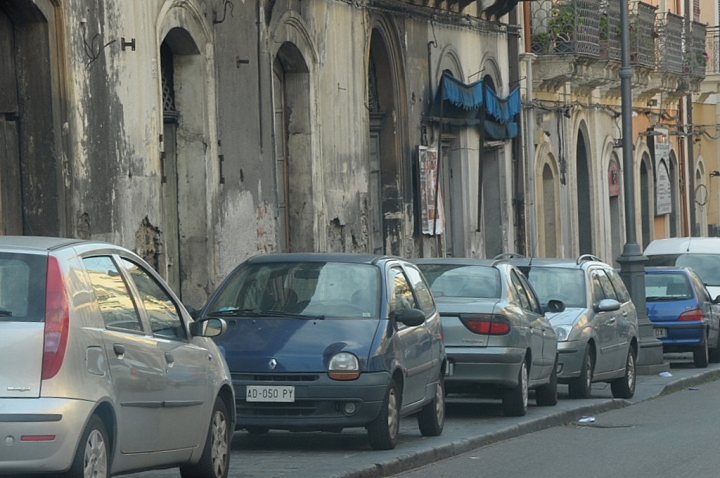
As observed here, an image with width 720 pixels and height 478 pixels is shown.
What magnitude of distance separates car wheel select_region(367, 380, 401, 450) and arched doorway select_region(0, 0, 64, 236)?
4.56m

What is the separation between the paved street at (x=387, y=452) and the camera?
32.4 ft

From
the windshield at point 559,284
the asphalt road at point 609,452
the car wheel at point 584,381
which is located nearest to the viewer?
the asphalt road at point 609,452

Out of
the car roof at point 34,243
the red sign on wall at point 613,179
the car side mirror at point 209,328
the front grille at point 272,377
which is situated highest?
the red sign on wall at point 613,179

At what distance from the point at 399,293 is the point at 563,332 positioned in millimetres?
4746

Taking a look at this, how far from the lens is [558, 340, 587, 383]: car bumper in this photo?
16156 millimetres

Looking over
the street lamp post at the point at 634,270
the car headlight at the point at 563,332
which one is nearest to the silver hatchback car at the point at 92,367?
the car headlight at the point at 563,332

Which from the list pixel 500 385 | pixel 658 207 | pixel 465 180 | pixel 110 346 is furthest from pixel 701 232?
pixel 110 346

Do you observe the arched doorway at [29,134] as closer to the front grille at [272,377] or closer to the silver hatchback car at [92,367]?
the front grille at [272,377]

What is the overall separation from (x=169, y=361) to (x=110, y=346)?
0.91 meters

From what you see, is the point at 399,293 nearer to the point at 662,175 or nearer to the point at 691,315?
the point at 691,315

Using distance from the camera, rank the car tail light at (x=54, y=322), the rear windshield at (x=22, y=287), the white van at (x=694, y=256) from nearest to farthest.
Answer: the car tail light at (x=54, y=322)
the rear windshield at (x=22, y=287)
the white van at (x=694, y=256)

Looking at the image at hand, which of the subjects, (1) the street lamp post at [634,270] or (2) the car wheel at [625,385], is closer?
(2) the car wheel at [625,385]

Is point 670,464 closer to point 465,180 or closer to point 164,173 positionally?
point 164,173

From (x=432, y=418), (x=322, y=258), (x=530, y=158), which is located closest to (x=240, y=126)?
(x=322, y=258)
